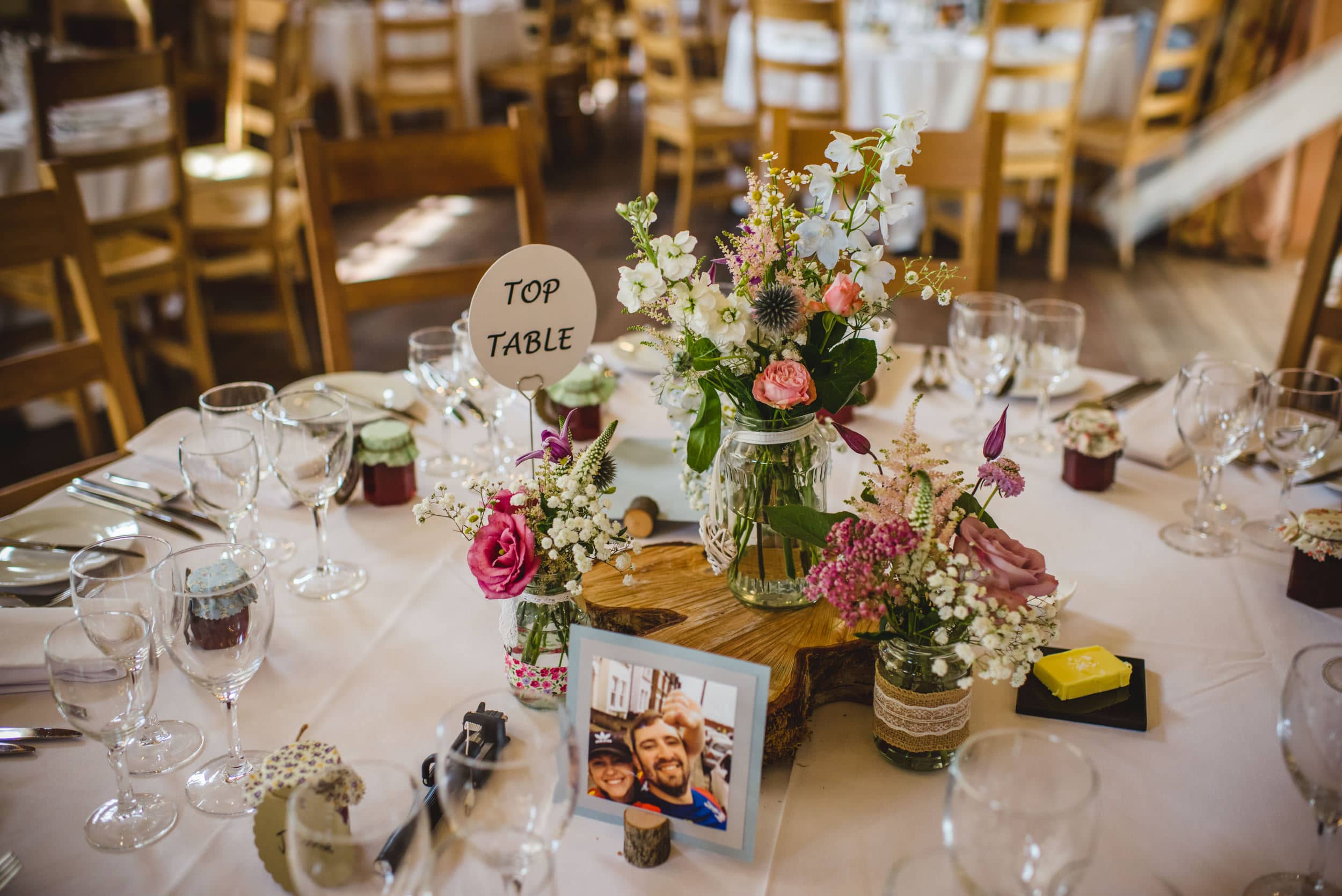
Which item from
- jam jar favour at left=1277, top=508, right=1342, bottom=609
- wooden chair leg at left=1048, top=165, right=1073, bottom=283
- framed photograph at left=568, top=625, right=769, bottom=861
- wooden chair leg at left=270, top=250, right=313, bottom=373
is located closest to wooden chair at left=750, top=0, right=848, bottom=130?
wooden chair leg at left=1048, top=165, right=1073, bottom=283

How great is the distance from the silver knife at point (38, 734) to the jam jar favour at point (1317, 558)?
1192 millimetres

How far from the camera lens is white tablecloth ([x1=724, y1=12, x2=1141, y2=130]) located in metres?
3.94

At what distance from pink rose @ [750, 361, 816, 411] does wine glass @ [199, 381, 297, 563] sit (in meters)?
0.61

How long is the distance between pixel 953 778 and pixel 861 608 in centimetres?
16

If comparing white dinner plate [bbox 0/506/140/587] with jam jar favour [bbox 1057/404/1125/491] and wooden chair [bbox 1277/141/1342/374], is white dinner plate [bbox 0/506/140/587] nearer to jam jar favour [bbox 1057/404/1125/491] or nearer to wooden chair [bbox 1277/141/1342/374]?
jam jar favour [bbox 1057/404/1125/491]

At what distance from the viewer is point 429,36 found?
5109 mm

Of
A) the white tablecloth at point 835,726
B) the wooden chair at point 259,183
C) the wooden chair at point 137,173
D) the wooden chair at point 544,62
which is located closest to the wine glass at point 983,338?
the white tablecloth at point 835,726

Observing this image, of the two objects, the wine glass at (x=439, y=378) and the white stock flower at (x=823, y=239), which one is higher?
the white stock flower at (x=823, y=239)

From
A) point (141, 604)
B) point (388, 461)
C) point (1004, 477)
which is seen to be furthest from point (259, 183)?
point (1004, 477)

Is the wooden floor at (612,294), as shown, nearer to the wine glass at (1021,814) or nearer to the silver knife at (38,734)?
the silver knife at (38,734)

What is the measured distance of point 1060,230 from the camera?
4.28 m

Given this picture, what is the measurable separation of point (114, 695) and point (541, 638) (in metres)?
0.33

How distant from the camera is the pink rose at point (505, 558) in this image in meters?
0.82

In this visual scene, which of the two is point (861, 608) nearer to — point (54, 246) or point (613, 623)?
point (613, 623)
